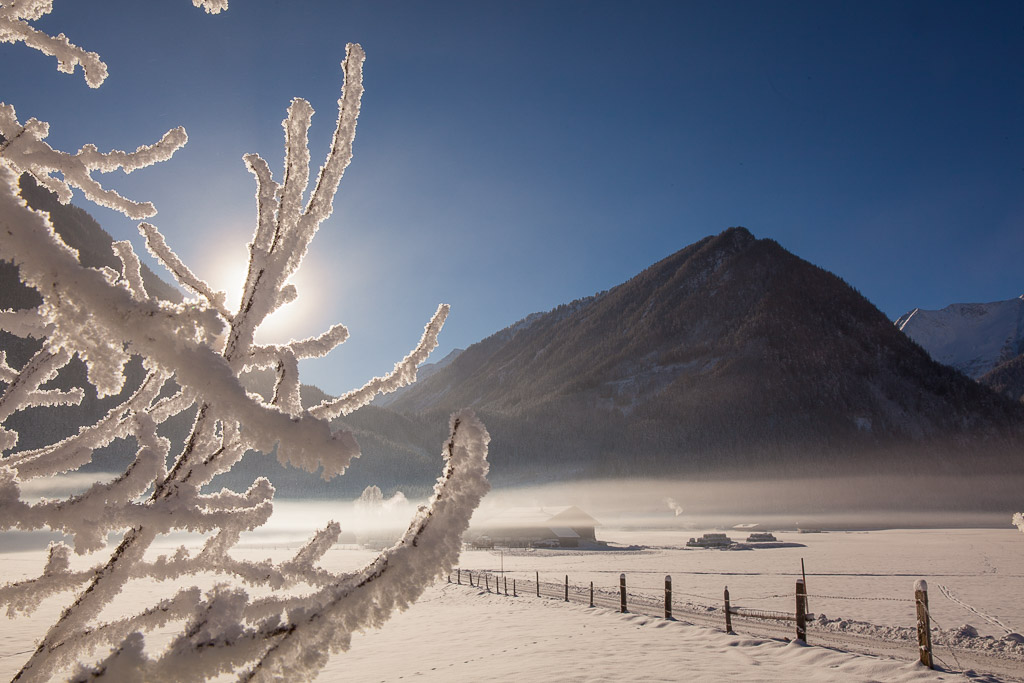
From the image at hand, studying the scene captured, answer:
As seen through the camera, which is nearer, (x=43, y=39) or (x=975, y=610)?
(x=43, y=39)

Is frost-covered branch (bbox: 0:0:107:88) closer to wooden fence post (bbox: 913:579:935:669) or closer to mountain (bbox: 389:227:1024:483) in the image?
wooden fence post (bbox: 913:579:935:669)

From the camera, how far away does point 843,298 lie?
18362 cm

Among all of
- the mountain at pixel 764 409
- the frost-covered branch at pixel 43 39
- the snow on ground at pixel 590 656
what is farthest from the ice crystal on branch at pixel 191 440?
the mountain at pixel 764 409

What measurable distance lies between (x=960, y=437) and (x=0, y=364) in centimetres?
17926

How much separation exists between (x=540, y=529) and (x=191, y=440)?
201 feet

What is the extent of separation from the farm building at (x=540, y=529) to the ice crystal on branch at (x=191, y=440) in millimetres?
56612

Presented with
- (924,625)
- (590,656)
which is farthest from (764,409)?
(590,656)

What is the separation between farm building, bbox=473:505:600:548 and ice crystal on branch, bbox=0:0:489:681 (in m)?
56.6

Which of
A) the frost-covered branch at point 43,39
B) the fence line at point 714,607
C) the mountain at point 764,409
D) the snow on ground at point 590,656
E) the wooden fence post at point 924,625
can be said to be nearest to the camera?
the frost-covered branch at point 43,39

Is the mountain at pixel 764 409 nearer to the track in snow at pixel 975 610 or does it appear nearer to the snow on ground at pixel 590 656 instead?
the track in snow at pixel 975 610

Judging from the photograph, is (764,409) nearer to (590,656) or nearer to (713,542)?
(713,542)

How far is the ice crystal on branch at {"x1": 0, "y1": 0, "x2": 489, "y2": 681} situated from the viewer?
0.75m

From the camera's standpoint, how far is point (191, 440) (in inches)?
45.5

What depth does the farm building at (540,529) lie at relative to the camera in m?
56.3
